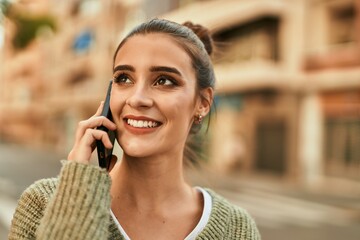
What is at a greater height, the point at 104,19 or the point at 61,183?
the point at 104,19

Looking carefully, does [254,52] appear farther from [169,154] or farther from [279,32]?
[169,154]

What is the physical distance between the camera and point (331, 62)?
18.6 m

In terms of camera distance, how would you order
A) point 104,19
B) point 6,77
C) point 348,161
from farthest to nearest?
point 6,77
point 104,19
point 348,161

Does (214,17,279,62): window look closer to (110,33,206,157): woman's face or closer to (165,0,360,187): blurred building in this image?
(165,0,360,187): blurred building

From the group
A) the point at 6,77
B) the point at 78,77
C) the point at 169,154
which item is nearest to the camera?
the point at 169,154

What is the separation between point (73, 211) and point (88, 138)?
0.78 ft

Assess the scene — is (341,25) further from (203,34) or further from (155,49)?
(155,49)

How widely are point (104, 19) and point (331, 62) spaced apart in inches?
789

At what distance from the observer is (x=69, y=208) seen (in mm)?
1521

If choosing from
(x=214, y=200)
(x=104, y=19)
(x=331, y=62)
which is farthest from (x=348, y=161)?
(x=104, y=19)

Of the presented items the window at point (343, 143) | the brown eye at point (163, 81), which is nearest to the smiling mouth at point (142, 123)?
the brown eye at point (163, 81)

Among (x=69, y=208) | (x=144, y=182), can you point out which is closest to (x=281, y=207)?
(x=144, y=182)

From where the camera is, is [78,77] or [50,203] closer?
[50,203]

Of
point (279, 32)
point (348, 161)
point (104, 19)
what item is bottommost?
point (348, 161)
